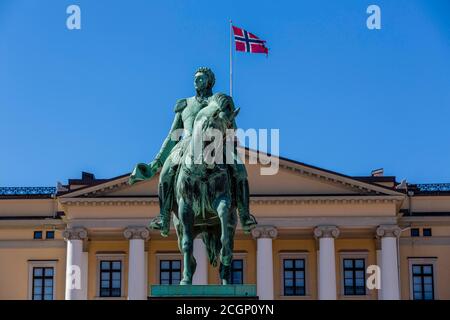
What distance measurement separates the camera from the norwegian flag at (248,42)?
5847 cm

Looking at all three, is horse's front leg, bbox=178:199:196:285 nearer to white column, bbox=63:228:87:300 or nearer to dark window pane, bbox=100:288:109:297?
white column, bbox=63:228:87:300

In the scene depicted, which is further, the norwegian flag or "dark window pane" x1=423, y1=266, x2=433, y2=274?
"dark window pane" x1=423, y1=266, x2=433, y2=274

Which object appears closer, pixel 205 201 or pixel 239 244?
pixel 205 201

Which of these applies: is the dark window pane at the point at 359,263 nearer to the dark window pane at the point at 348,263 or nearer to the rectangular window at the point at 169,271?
the dark window pane at the point at 348,263

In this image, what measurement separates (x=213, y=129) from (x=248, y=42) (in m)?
41.2

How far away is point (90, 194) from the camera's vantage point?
66.2 meters

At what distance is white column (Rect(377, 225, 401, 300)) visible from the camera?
64.9 m

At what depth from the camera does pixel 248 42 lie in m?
58.8

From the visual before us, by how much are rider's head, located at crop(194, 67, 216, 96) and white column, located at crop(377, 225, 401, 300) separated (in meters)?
47.1

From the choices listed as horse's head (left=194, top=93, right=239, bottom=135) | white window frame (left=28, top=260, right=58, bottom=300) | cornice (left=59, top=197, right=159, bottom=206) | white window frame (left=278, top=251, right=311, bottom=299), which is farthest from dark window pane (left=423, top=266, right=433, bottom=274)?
horse's head (left=194, top=93, right=239, bottom=135)
